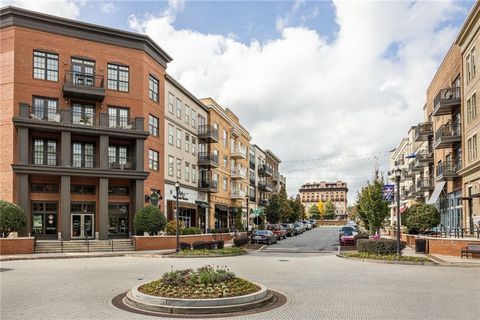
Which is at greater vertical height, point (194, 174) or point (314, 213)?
point (194, 174)

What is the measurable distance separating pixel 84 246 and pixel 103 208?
4105 millimetres

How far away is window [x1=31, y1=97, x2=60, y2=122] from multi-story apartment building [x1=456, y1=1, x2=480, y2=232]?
29.6m

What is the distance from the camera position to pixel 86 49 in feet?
122

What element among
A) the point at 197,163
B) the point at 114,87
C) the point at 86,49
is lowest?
the point at 197,163

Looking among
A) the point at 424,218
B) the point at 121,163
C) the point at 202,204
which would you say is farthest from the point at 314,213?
the point at 121,163

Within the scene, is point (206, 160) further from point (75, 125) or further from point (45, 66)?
point (45, 66)

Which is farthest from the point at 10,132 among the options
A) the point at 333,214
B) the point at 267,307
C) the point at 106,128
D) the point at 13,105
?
the point at 333,214

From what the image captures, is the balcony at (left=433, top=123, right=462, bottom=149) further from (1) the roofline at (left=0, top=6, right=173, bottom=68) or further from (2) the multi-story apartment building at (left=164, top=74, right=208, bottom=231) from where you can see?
(1) the roofline at (left=0, top=6, right=173, bottom=68)

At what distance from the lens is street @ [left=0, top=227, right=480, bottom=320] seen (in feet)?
34.7

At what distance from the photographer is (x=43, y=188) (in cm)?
3509

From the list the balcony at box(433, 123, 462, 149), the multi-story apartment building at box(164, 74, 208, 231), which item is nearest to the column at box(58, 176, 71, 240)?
the multi-story apartment building at box(164, 74, 208, 231)

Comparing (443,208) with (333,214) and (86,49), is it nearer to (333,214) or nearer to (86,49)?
(86,49)

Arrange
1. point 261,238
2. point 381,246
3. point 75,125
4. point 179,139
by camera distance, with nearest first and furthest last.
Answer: point 381,246 < point 75,125 < point 261,238 < point 179,139

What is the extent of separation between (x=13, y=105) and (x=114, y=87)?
800 centimetres
